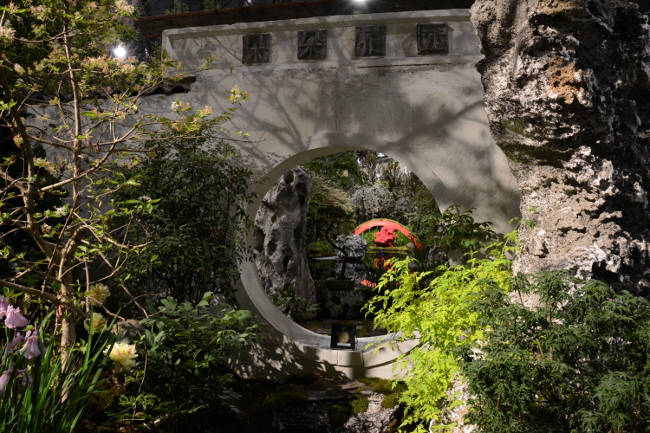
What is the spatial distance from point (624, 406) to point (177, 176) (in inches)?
134

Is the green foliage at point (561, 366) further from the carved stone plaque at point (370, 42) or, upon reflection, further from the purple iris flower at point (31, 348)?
the carved stone plaque at point (370, 42)

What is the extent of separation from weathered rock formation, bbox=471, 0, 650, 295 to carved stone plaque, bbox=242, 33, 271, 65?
2.39m

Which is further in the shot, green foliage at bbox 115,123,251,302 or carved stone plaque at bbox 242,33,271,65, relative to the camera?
carved stone plaque at bbox 242,33,271,65

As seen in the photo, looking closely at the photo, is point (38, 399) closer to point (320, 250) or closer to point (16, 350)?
point (16, 350)

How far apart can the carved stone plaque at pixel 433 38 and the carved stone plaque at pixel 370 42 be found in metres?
0.32

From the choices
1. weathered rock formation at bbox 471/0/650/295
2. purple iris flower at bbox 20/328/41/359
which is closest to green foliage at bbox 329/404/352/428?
weathered rock formation at bbox 471/0/650/295

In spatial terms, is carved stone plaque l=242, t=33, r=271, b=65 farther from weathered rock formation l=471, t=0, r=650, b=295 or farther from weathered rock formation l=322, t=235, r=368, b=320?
weathered rock formation l=322, t=235, r=368, b=320

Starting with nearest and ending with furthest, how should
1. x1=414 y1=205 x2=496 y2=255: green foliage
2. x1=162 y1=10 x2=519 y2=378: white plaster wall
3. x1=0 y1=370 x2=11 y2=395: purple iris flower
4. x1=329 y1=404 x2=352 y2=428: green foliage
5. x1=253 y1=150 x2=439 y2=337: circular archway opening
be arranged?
x1=0 y1=370 x2=11 y2=395: purple iris flower
x1=329 y1=404 x2=352 y2=428: green foliage
x1=414 y1=205 x2=496 y2=255: green foliage
x1=162 y1=10 x2=519 y2=378: white plaster wall
x1=253 y1=150 x2=439 y2=337: circular archway opening

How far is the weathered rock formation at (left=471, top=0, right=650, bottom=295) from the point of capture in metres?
2.60

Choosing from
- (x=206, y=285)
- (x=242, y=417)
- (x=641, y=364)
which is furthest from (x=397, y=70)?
(x=641, y=364)

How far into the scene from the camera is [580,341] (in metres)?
1.84

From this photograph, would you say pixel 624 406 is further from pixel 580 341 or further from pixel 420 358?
pixel 420 358

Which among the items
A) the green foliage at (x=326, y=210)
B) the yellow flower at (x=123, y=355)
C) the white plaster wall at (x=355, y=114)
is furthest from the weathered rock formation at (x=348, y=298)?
the yellow flower at (x=123, y=355)

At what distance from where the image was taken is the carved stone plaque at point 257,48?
4859 millimetres
